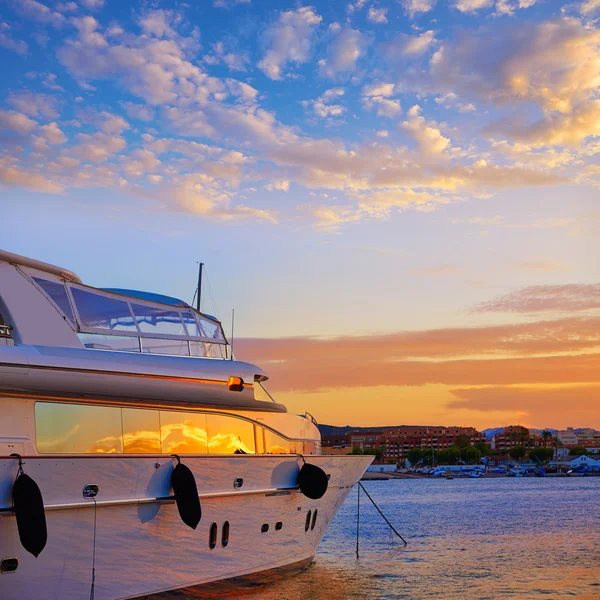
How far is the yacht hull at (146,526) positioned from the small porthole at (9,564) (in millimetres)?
63

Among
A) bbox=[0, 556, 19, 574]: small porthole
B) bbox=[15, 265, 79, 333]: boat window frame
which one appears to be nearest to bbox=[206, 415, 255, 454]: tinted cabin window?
bbox=[15, 265, 79, 333]: boat window frame

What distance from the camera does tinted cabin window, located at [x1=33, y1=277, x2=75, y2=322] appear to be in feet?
50.6

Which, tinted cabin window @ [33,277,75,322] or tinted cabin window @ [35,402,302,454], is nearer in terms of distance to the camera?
tinted cabin window @ [35,402,302,454]

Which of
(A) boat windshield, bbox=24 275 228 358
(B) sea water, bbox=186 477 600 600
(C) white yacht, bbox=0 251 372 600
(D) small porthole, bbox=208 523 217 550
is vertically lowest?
(B) sea water, bbox=186 477 600 600

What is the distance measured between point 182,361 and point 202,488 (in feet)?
8.20

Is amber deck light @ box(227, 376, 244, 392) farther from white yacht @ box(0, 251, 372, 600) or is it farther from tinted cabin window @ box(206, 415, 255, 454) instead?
tinted cabin window @ box(206, 415, 255, 454)

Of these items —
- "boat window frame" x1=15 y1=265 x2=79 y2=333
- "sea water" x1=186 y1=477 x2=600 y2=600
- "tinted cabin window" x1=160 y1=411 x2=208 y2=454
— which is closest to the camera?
"boat window frame" x1=15 y1=265 x2=79 y2=333

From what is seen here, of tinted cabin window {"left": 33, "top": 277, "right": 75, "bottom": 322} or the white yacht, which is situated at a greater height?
tinted cabin window {"left": 33, "top": 277, "right": 75, "bottom": 322}

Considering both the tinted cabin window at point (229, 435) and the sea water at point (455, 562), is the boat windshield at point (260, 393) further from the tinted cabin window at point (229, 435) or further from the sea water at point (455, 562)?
the sea water at point (455, 562)

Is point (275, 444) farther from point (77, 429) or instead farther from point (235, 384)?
point (77, 429)

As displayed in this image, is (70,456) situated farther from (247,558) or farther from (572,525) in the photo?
(572,525)

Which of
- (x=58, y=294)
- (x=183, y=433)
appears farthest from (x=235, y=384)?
(x=58, y=294)

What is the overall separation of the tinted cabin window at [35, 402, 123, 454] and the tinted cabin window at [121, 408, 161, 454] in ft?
0.51

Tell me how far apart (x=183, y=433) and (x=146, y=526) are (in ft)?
6.59
